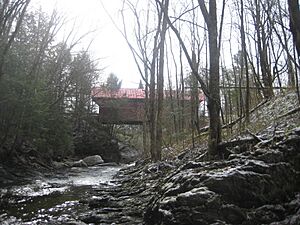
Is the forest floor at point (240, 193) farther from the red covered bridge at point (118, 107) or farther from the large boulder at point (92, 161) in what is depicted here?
the red covered bridge at point (118, 107)

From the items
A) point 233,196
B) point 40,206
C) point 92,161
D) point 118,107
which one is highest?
point 118,107

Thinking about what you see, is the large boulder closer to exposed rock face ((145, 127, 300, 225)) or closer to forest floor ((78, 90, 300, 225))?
forest floor ((78, 90, 300, 225))

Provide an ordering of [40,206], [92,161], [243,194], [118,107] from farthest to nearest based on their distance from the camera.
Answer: [118,107] → [92,161] → [40,206] → [243,194]

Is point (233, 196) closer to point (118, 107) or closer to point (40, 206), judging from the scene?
point (40, 206)

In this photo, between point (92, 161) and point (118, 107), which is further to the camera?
point (118, 107)

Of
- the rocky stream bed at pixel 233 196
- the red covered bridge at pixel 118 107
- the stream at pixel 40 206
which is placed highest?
the red covered bridge at pixel 118 107

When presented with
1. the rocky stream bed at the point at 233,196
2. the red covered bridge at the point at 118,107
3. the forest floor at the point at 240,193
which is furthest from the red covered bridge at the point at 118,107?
the forest floor at the point at 240,193

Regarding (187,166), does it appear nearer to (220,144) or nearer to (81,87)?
(220,144)

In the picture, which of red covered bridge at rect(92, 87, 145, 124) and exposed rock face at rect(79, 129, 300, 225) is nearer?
exposed rock face at rect(79, 129, 300, 225)

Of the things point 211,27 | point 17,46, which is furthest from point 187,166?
point 17,46

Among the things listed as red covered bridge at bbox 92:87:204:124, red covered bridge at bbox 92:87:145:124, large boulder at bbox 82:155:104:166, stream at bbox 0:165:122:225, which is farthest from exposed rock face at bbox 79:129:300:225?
red covered bridge at bbox 92:87:145:124

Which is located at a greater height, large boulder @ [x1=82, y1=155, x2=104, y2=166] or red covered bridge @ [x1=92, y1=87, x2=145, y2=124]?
red covered bridge @ [x1=92, y1=87, x2=145, y2=124]

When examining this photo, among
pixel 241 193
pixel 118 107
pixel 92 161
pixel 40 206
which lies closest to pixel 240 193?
pixel 241 193

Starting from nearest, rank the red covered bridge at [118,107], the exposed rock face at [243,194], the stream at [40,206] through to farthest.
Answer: the exposed rock face at [243,194]
the stream at [40,206]
the red covered bridge at [118,107]
